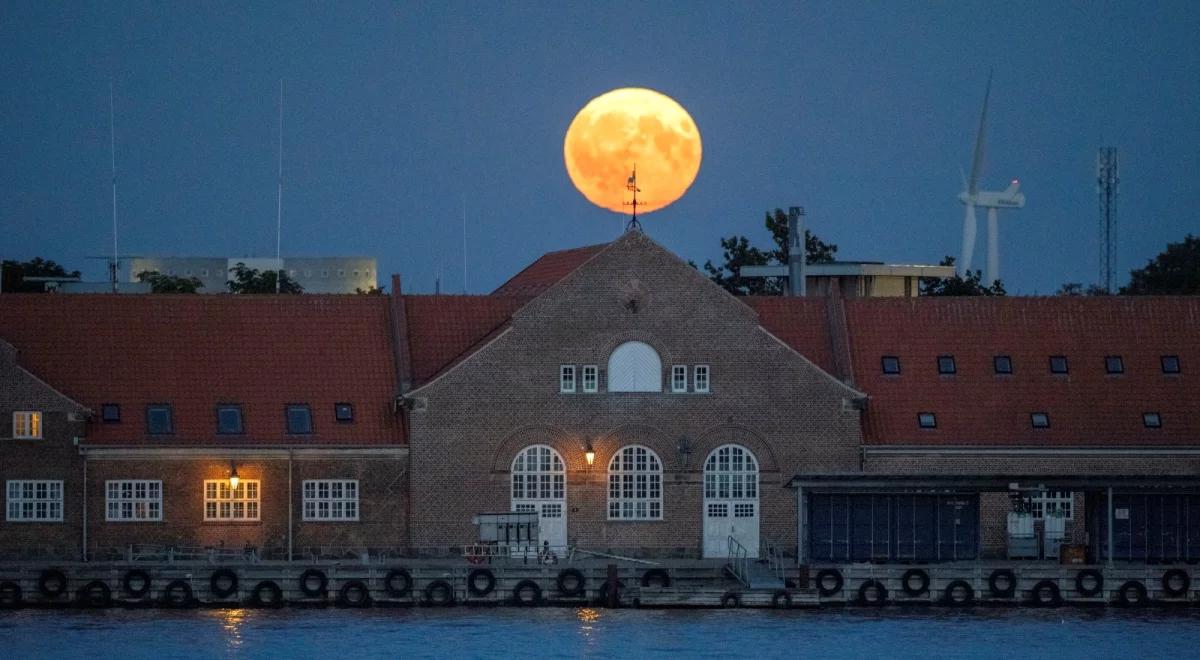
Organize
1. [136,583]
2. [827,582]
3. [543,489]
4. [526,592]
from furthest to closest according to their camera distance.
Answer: [543,489], [827,582], [526,592], [136,583]

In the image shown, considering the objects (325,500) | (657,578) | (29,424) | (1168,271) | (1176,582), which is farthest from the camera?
(1168,271)

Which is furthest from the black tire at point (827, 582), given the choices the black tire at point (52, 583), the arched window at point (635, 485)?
the black tire at point (52, 583)

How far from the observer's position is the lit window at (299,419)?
276 ft

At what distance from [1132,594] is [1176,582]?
1.31 metres

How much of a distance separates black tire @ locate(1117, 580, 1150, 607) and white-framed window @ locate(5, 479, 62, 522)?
31.2 metres

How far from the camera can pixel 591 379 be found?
280 feet

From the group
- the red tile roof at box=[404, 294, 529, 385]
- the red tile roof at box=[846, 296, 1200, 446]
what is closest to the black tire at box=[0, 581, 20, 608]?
the red tile roof at box=[404, 294, 529, 385]

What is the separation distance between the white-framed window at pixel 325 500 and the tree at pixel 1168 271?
83609 millimetres

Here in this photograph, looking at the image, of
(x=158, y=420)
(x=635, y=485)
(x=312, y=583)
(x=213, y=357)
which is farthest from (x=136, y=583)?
(x=635, y=485)

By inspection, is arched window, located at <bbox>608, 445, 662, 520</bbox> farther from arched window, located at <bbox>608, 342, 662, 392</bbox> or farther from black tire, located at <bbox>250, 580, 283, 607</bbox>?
black tire, located at <bbox>250, 580, 283, 607</bbox>

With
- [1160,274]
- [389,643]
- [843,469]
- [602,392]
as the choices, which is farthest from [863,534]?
[1160,274]

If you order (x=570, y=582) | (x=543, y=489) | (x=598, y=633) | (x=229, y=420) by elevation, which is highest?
(x=229, y=420)

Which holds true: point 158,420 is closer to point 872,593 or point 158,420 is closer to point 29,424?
point 29,424

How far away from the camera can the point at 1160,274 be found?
16512 cm
